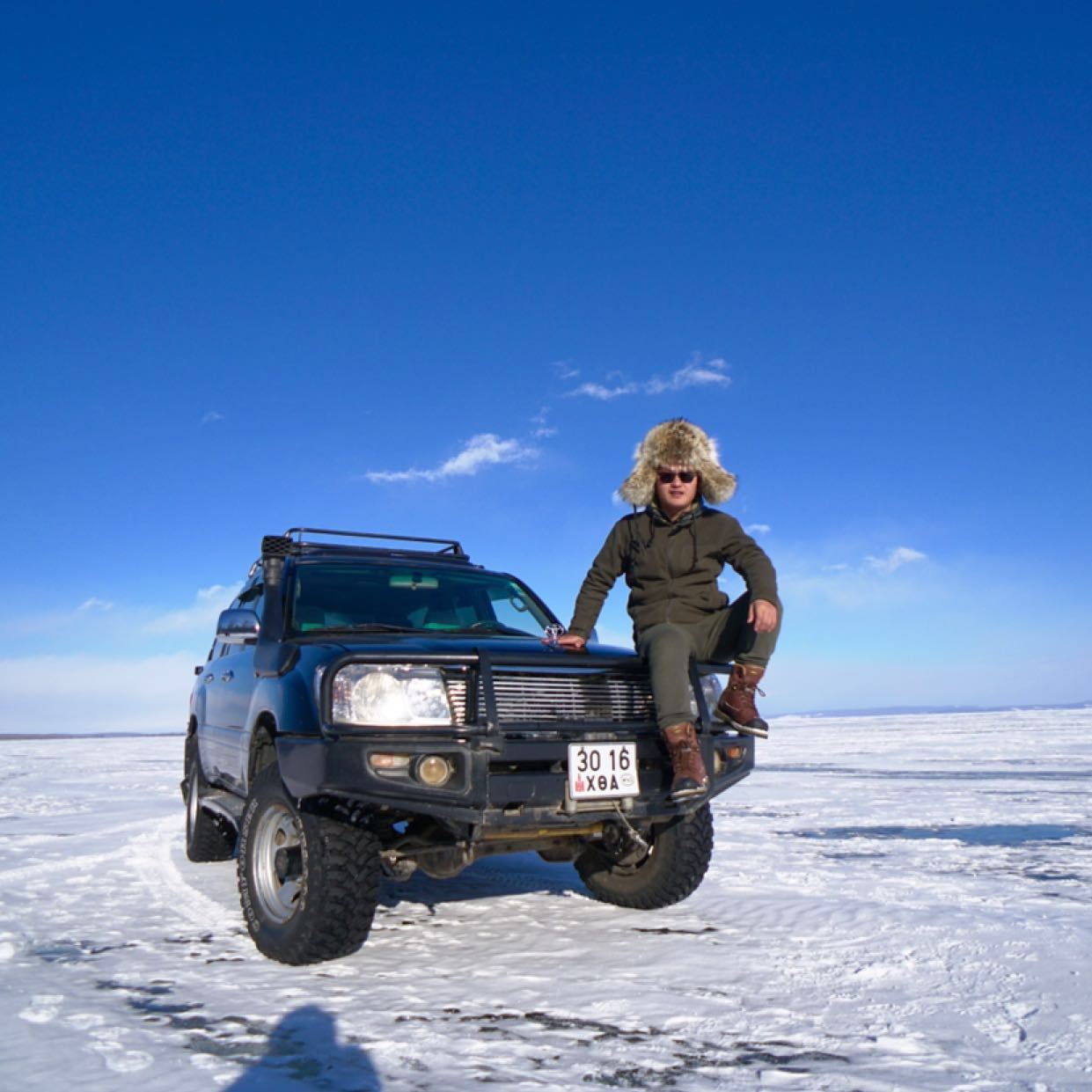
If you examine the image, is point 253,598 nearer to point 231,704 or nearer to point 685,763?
point 231,704

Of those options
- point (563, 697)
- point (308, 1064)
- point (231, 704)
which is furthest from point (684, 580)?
point (231, 704)

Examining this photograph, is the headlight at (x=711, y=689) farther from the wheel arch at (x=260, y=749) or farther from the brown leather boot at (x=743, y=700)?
the wheel arch at (x=260, y=749)

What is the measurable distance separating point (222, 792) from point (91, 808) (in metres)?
5.37

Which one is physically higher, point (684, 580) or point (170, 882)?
point (684, 580)

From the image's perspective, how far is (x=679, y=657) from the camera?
4.04 m

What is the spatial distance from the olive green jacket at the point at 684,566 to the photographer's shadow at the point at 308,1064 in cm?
214

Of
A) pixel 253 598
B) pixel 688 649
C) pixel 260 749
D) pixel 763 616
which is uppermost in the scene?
pixel 253 598

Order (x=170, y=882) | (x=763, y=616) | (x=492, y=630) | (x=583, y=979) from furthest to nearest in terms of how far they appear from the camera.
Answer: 1. (x=170, y=882)
2. (x=492, y=630)
3. (x=763, y=616)
4. (x=583, y=979)

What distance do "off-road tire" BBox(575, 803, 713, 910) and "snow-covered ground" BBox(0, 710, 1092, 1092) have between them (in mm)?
→ 84

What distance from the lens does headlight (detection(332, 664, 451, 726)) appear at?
12.0 ft

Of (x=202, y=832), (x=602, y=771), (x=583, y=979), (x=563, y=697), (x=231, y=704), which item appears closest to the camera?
(x=583, y=979)

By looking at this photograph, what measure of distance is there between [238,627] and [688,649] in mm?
2208

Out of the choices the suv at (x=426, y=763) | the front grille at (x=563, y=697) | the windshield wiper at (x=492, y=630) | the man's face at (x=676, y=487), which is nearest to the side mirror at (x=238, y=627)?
the suv at (x=426, y=763)

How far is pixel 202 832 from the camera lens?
6.28m
